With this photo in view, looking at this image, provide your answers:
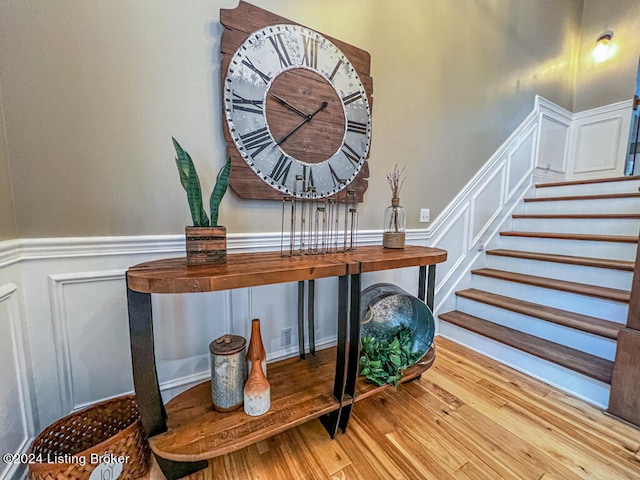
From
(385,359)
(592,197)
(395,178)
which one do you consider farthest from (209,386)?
(592,197)

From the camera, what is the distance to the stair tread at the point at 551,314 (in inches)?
60.6

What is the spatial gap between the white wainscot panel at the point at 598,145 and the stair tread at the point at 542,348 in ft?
9.35

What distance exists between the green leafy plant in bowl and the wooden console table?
6cm

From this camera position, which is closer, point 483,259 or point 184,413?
point 184,413

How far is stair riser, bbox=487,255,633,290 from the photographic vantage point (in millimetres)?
1739

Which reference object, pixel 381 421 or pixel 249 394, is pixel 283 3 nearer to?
pixel 249 394

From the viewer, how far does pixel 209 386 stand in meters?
Result: 1.17

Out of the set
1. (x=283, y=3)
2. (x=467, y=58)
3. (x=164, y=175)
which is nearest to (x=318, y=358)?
(x=164, y=175)

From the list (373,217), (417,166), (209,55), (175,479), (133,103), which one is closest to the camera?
(175,479)

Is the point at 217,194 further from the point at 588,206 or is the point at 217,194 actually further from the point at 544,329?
the point at 588,206

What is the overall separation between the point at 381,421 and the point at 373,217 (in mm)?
1164

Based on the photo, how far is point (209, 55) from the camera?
4.01 feet

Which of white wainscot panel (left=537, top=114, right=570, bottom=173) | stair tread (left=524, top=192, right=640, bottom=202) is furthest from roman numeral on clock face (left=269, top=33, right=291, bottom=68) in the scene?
white wainscot panel (left=537, top=114, right=570, bottom=173)

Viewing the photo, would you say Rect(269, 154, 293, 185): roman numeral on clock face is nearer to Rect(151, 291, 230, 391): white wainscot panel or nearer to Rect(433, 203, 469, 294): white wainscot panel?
Rect(151, 291, 230, 391): white wainscot panel
